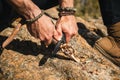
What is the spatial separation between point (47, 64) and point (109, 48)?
3.18 ft

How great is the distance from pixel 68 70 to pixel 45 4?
36.6 inches

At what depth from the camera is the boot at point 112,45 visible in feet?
15.6

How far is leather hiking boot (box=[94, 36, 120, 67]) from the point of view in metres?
4.74

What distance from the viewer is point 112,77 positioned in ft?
14.1

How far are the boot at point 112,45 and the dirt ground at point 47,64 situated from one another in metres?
0.09

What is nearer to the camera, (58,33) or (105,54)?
(58,33)

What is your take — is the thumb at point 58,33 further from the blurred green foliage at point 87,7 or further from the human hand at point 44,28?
the blurred green foliage at point 87,7

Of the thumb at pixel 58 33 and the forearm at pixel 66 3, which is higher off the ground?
the forearm at pixel 66 3

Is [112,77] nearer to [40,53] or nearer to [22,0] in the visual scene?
[40,53]

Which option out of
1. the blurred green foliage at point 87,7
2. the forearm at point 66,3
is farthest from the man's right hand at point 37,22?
the blurred green foliage at point 87,7

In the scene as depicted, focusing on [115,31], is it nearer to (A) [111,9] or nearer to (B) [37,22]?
(A) [111,9]

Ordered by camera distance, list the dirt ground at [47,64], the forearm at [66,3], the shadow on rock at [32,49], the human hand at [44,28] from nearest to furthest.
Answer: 1. the human hand at [44,28]
2. the forearm at [66,3]
3. the dirt ground at [47,64]
4. the shadow on rock at [32,49]

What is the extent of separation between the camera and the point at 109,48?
A: 485 centimetres

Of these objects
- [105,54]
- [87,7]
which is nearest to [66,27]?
[105,54]
